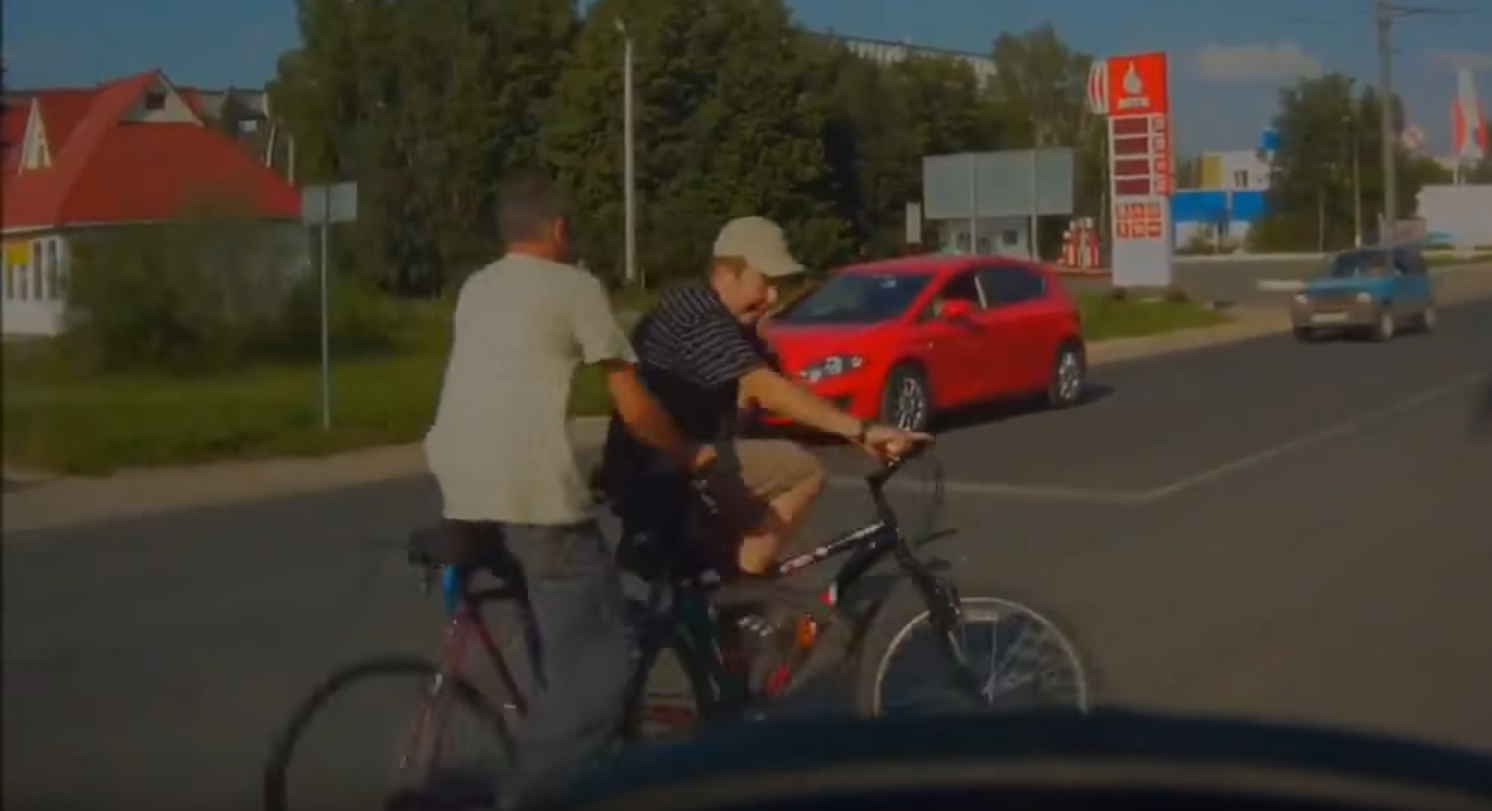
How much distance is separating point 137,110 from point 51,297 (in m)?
0.63

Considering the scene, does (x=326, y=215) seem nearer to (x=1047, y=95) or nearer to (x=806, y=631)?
(x=806, y=631)

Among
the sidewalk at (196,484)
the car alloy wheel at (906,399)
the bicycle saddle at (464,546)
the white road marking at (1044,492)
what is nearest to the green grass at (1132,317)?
the car alloy wheel at (906,399)

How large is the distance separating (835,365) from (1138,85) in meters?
4.49

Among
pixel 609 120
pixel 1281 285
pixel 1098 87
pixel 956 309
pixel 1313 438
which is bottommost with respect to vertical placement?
pixel 1313 438

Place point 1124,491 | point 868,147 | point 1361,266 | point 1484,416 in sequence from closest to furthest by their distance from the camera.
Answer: point 868,147 → point 1124,491 → point 1484,416 → point 1361,266

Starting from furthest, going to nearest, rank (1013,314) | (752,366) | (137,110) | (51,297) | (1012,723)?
1. (1013,314)
2. (752,366)
3. (137,110)
4. (51,297)
5. (1012,723)

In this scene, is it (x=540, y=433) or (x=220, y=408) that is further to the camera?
(x=540, y=433)

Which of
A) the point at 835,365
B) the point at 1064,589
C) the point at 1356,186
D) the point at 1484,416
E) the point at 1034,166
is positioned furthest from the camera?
the point at 1356,186

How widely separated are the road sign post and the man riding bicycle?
1.13 m

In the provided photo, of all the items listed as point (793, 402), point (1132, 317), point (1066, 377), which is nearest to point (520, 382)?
point (793, 402)

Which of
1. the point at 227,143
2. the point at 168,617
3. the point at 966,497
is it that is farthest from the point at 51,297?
the point at 966,497

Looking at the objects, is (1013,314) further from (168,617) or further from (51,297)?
(51,297)

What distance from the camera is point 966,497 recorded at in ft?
48.6

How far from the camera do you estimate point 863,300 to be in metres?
16.9
